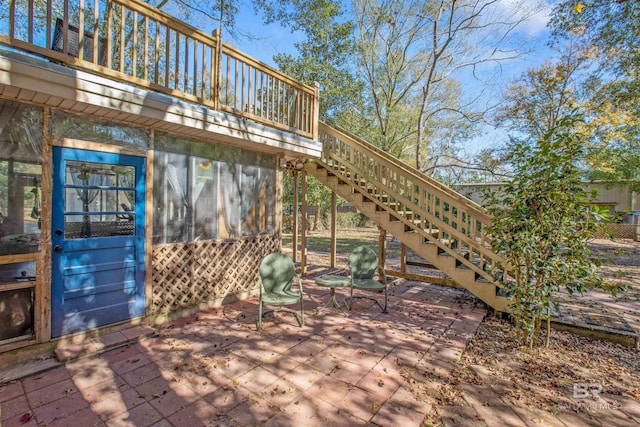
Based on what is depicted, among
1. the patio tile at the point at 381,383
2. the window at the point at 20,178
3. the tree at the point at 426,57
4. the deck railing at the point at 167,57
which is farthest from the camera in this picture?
the tree at the point at 426,57

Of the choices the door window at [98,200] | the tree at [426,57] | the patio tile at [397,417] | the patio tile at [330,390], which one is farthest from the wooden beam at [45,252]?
the tree at [426,57]

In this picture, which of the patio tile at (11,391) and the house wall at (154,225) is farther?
the house wall at (154,225)

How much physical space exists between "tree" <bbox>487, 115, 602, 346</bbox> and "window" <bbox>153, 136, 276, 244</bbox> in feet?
12.5

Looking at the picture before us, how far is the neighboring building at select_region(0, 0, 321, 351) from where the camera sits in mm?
2936

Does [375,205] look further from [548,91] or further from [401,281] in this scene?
[548,91]

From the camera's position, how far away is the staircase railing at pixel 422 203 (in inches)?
189

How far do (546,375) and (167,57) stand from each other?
5272 millimetres

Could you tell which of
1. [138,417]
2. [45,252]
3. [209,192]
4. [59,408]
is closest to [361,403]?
[138,417]

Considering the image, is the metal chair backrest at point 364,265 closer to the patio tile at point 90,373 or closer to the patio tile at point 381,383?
the patio tile at point 381,383

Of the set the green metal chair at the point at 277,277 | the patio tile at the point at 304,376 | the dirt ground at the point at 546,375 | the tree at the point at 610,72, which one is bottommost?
the dirt ground at the point at 546,375

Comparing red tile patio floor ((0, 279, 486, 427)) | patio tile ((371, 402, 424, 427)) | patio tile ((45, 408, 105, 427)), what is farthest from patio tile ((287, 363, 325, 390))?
patio tile ((45, 408, 105, 427))

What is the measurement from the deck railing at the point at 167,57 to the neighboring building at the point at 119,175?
0.02 m

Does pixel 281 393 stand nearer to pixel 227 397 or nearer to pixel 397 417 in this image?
pixel 227 397

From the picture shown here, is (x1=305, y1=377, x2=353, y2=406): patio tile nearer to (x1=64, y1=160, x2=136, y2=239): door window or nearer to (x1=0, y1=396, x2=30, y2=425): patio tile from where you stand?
(x1=0, y1=396, x2=30, y2=425): patio tile
